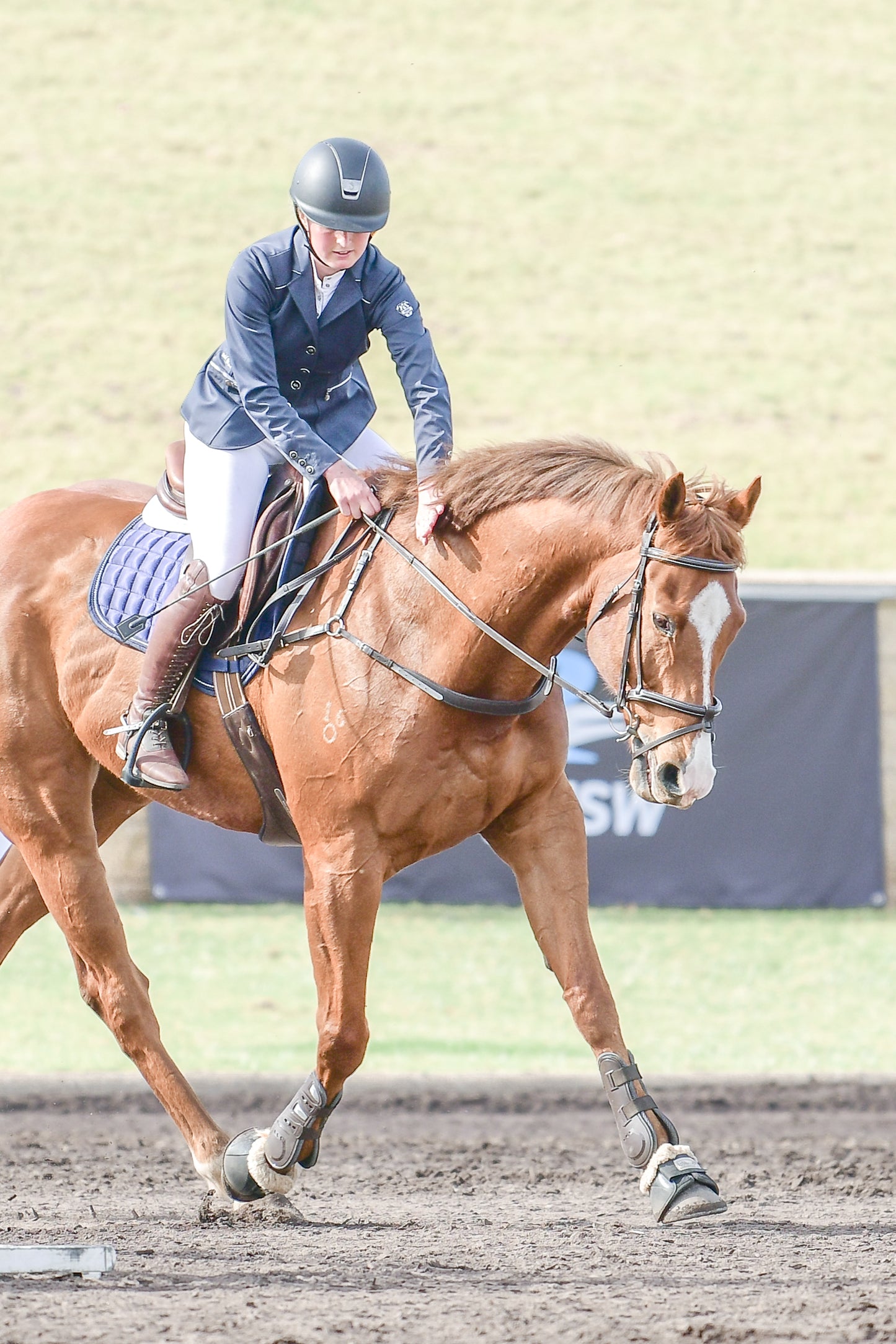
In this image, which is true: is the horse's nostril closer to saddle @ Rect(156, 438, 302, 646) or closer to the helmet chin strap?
saddle @ Rect(156, 438, 302, 646)

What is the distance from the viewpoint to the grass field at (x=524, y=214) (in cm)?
1833

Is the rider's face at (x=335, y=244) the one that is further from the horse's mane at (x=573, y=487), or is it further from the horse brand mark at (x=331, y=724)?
the horse brand mark at (x=331, y=724)

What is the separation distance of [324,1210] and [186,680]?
5.96 ft

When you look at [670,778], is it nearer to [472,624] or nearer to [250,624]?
[472,624]

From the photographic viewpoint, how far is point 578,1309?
388 centimetres

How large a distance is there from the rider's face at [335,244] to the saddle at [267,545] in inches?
26.3

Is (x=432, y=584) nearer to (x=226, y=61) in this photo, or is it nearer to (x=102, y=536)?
(x=102, y=536)

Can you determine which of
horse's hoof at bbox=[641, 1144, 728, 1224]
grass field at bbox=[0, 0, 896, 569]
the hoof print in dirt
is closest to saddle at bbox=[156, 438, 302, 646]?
the hoof print in dirt

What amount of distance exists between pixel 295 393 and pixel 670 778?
1.81m

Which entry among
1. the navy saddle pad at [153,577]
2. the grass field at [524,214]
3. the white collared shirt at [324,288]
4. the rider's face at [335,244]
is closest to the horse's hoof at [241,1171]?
the navy saddle pad at [153,577]

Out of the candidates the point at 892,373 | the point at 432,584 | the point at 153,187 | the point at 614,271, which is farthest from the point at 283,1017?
the point at 153,187

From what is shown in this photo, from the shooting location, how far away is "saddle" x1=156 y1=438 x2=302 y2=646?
4.92 metres

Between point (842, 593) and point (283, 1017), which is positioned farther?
point (842, 593)

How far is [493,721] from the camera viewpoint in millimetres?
4590
